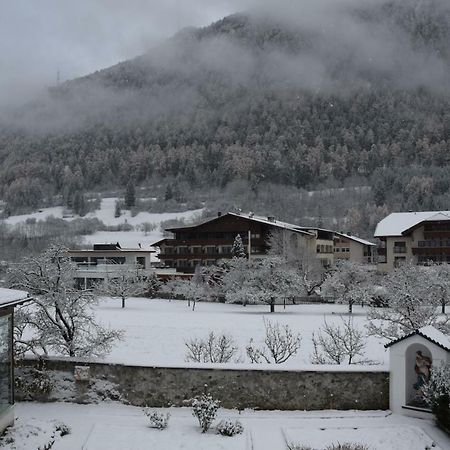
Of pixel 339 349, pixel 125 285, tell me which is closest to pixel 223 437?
pixel 339 349

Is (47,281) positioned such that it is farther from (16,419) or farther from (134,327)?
(134,327)

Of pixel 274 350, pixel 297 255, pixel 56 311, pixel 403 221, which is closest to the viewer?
pixel 56 311

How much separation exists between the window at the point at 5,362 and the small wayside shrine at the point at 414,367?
9814 millimetres

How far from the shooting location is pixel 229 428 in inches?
539

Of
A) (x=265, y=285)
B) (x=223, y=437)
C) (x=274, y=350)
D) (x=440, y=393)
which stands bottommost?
(x=265, y=285)

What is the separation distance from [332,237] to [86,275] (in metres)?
40.1

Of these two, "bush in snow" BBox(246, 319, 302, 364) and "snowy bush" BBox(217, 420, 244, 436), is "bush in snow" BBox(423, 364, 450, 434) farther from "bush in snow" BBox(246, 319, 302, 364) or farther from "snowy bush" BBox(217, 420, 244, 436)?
"bush in snow" BBox(246, 319, 302, 364)

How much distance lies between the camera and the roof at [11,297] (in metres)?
12.9

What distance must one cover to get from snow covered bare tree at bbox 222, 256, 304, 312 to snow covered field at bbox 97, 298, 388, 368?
118 cm

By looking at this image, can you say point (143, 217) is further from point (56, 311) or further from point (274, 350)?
point (56, 311)

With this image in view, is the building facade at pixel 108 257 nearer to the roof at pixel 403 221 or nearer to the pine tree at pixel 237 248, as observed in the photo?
the pine tree at pixel 237 248

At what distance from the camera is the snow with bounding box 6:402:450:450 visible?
13.1 metres

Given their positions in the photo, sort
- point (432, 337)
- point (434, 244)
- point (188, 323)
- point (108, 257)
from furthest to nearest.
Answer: point (108, 257)
point (434, 244)
point (188, 323)
point (432, 337)

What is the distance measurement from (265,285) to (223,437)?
43.3m
